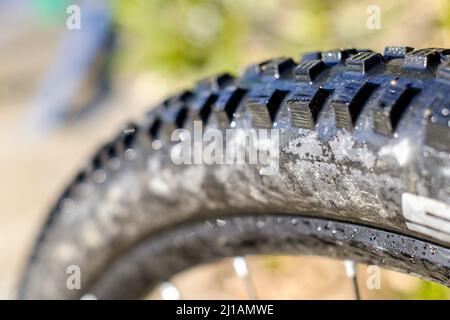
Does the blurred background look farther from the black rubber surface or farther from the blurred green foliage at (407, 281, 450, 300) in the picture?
the black rubber surface

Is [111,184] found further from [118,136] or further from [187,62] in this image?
[187,62]

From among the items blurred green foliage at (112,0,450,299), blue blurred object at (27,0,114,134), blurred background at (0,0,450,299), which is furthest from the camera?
blue blurred object at (27,0,114,134)

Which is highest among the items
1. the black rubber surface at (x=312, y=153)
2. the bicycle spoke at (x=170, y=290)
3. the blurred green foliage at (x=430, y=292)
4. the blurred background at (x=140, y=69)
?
the blurred background at (x=140, y=69)

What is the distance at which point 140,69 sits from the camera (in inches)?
153

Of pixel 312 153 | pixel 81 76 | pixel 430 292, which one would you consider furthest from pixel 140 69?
pixel 312 153

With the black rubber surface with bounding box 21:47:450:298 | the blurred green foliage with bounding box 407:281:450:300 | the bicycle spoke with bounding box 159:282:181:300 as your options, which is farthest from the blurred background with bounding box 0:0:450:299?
the black rubber surface with bounding box 21:47:450:298

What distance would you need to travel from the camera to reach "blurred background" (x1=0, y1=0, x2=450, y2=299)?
2.07 metres

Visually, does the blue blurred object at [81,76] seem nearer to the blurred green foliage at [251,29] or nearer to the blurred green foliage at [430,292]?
the blurred green foliage at [251,29]

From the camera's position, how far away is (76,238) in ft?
4.74

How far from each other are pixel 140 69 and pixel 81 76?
0.83 m

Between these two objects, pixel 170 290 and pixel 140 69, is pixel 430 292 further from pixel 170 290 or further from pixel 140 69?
pixel 140 69

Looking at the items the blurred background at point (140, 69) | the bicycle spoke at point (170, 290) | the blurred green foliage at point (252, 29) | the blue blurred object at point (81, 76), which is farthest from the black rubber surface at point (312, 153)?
the blue blurred object at point (81, 76)

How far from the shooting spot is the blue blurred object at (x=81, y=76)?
14.7 feet

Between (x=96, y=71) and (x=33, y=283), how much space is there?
3.24 meters
